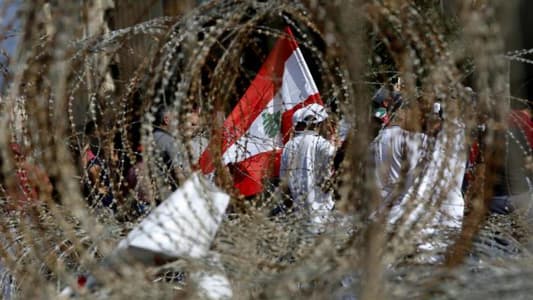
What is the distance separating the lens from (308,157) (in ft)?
15.8

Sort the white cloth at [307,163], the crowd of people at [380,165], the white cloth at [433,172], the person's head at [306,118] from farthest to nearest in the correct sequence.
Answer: the person's head at [306,118] → the white cloth at [307,163] → the crowd of people at [380,165] → the white cloth at [433,172]

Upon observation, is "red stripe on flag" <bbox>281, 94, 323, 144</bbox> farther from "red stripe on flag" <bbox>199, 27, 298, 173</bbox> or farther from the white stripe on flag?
"red stripe on flag" <bbox>199, 27, 298, 173</bbox>

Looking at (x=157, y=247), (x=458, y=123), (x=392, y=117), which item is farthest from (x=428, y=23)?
(x=392, y=117)

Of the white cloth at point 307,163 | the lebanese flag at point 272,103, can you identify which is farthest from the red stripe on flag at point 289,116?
the white cloth at point 307,163

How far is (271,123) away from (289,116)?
0.17 m

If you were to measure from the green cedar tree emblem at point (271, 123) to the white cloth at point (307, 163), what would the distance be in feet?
0.84

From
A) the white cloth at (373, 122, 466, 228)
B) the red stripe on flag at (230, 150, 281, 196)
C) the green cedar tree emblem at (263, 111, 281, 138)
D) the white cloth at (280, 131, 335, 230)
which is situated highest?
the white cloth at (373, 122, 466, 228)

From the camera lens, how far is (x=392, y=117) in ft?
13.2

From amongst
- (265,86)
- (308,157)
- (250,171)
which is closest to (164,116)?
(308,157)

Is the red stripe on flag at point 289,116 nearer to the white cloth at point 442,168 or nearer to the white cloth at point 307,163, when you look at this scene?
the white cloth at point 307,163

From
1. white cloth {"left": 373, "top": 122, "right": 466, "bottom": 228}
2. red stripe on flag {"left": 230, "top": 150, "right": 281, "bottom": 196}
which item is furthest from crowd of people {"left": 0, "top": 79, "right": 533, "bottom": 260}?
red stripe on flag {"left": 230, "top": 150, "right": 281, "bottom": 196}

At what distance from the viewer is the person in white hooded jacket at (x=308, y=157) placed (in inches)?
165

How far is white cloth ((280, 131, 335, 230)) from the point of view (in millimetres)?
4188

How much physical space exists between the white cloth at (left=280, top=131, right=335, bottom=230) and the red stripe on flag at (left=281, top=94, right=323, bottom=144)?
24 centimetres
